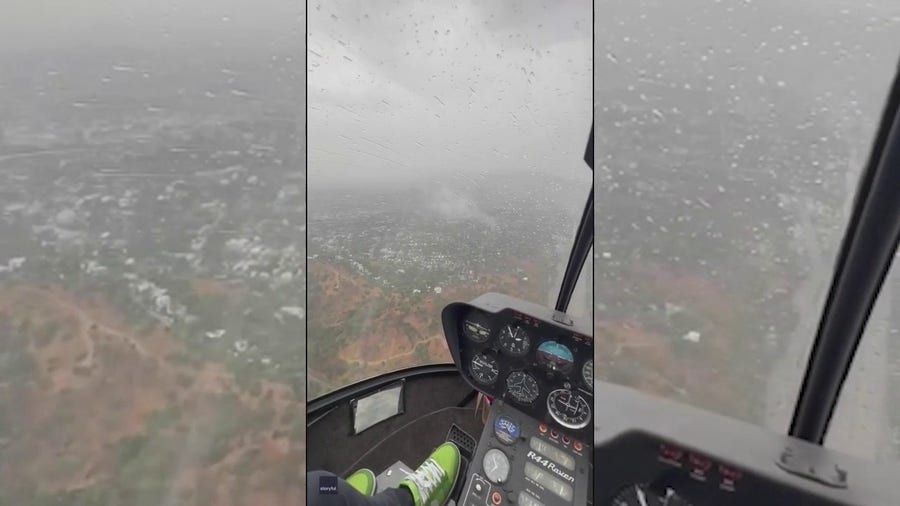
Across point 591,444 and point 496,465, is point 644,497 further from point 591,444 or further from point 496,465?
point 496,465

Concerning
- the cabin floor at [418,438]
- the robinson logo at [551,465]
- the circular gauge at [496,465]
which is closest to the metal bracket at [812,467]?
the robinson logo at [551,465]

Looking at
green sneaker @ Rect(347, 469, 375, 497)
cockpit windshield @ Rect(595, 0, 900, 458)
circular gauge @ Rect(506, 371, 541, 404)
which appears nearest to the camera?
cockpit windshield @ Rect(595, 0, 900, 458)

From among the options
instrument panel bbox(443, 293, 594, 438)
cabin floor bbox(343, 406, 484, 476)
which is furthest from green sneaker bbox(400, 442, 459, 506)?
instrument panel bbox(443, 293, 594, 438)

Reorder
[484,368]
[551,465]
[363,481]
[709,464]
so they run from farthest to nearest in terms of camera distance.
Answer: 1. [484,368]
2. [551,465]
3. [363,481]
4. [709,464]

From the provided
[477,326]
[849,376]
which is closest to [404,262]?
[477,326]

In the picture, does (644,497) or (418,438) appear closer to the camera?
(644,497)

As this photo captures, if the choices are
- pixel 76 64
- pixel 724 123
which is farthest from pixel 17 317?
A: pixel 724 123

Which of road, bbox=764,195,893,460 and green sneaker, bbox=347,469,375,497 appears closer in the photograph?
road, bbox=764,195,893,460

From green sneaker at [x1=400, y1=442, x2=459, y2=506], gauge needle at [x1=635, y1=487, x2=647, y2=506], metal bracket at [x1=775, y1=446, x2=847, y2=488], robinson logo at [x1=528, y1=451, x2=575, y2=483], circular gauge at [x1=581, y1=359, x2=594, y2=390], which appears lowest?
green sneaker at [x1=400, y1=442, x2=459, y2=506]

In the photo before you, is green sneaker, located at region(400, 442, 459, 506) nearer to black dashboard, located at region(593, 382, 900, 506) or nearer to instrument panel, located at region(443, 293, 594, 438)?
instrument panel, located at region(443, 293, 594, 438)

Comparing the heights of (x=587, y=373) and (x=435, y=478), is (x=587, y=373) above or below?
above
